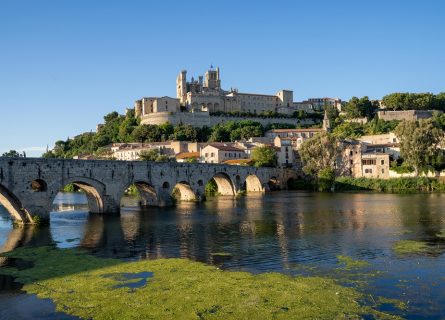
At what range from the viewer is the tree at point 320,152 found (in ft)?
310

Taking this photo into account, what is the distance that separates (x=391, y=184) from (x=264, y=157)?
2675 cm

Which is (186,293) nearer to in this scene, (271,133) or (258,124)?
(271,133)

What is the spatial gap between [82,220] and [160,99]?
360 feet

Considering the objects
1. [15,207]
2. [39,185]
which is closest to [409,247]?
[39,185]

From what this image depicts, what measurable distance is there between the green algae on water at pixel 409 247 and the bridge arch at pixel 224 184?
52.2 meters

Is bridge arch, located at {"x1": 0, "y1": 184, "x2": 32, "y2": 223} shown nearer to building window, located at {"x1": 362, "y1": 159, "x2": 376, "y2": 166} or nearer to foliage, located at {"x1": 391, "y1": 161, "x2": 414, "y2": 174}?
foliage, located at {"x1": 391, "y1": 161, "x2": 414, "y2": 174}

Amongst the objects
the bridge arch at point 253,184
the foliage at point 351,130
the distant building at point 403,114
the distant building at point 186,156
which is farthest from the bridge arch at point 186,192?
the distant building at point 403,114

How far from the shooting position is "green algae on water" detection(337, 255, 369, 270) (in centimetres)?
2403

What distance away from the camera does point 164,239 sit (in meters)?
35.3

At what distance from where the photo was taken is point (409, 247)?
28969 millimetres

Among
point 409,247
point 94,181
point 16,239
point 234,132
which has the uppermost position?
point 234,132

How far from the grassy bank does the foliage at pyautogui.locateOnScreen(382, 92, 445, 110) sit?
242ft

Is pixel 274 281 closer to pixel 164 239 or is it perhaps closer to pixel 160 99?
pixel 164 239

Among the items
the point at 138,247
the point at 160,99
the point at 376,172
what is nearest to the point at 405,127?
the point at 376,172
